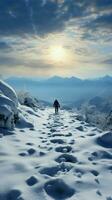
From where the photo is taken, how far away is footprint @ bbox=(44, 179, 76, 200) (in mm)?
11234

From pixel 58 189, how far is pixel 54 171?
1.99m

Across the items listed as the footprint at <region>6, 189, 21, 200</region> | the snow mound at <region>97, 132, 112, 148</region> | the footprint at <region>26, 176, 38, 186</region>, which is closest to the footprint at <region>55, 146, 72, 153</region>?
the snow mound at <region>97, 132, 112, 148</region>

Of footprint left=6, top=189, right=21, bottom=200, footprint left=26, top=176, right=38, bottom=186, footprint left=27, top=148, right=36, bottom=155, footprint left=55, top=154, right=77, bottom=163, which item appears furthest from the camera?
footprint left=27, top=148, right=36, bottom=155

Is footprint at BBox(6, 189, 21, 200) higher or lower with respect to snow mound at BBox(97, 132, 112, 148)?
lower

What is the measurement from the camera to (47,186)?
463 inches

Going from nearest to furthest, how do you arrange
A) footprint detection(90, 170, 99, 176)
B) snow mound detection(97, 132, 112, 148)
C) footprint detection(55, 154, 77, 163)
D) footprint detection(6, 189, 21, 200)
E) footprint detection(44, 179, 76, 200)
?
1. footprint detection(6, 189, 21, 200)
2. footprint detection(44, 179, 76, 200)
3. footprint detection(90, 170, 99, 176)
4. footprint detection(55, 154, 77, 163)
5. snow mound detection(97, 132, 112, 148)

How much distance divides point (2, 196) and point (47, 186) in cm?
177

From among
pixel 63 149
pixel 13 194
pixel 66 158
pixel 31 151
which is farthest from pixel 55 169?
pixel 63 149

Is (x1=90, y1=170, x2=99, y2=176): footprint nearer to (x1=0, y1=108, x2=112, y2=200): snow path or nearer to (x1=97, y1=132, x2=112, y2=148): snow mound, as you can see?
(x1=0, y1=108, x2=112, y2=200): snow path

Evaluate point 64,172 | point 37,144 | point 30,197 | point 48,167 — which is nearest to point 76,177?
point 64,172

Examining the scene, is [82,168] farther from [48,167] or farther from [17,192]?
[17,192]

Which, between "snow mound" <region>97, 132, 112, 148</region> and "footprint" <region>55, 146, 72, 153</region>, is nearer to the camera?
"footprint" <region>55, 146, 72, 153</region>

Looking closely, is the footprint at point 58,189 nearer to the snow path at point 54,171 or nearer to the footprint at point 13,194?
the snow path at point 54,171

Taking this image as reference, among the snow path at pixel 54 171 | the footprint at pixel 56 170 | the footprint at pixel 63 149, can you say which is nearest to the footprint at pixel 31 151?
the snow path at pixel 54 171
